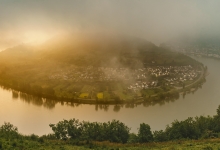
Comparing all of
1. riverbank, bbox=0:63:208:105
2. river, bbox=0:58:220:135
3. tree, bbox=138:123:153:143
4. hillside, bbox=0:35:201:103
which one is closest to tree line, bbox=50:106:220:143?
tree, bbox=138:123:153:143

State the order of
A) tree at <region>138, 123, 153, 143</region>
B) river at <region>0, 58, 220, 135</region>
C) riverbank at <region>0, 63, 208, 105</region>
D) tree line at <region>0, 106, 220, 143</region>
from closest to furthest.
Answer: tree at <region>138, 123, 153, 143</region>
tree line at <region>0, 106, 220, 143</region>
river at <region>0, 58, 220, 135</region>
riverbank at <region>0, 63, 208, 105</region>

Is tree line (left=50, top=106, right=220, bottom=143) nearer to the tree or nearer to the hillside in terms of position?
the tree

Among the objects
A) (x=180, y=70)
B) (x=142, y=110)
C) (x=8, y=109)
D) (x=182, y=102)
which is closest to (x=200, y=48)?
(x=180, y=70)

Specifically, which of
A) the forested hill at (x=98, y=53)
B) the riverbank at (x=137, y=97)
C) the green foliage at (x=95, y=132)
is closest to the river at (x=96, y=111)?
the riverbank at (x=137, y=97)

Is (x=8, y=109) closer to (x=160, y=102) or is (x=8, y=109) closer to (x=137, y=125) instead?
(x=137, y=125)

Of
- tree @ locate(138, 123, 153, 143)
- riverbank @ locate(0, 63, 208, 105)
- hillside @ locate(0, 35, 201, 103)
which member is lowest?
tree @ locate(138, 123, 153, 143)

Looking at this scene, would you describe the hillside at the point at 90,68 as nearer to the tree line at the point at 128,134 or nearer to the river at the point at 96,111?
the river at the point at 96,111

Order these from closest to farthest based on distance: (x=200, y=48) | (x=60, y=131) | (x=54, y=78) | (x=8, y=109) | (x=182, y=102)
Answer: (x=60, y=131), (x=8, y=109), (x=182, y=102), (x=54, y=78), (x=200, y=48)
